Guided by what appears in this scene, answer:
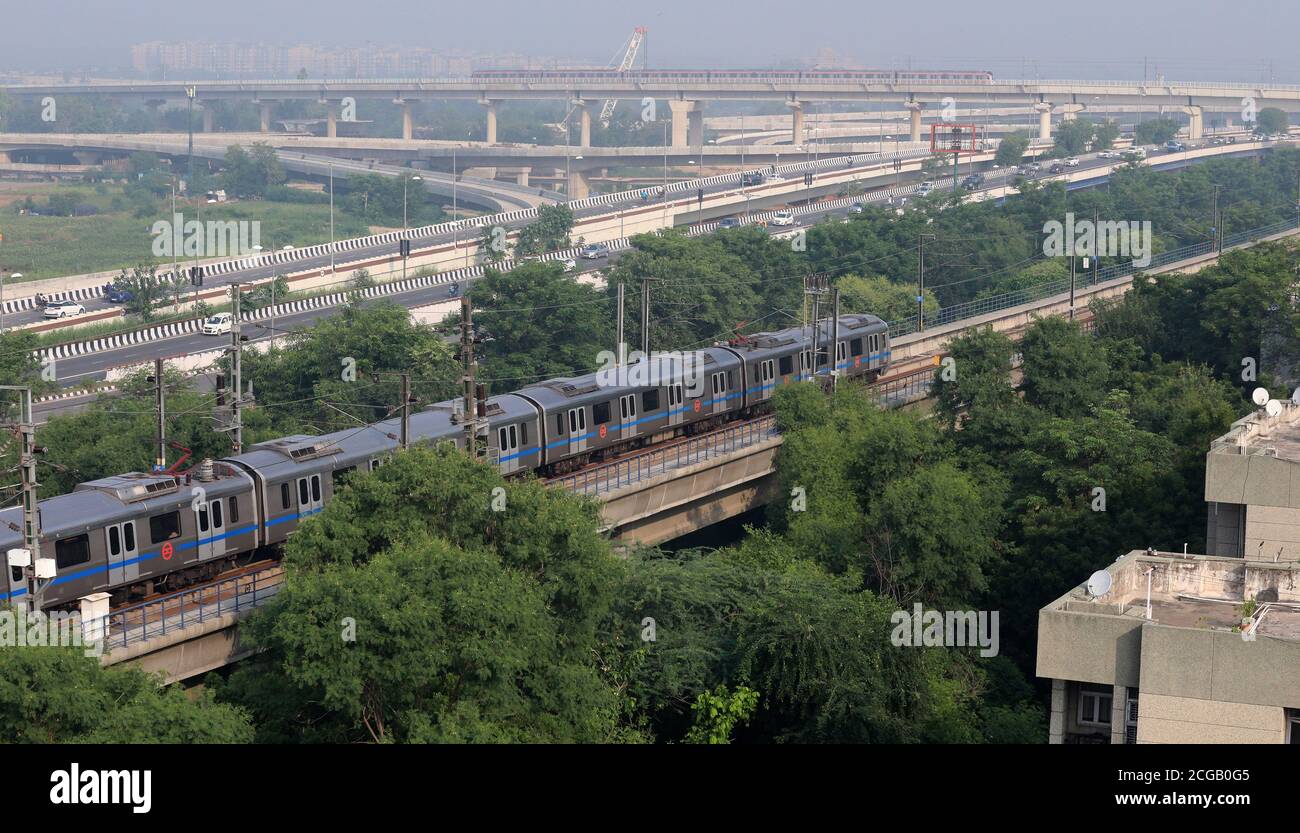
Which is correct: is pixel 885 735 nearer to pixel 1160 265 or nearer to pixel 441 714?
pixel 441 714

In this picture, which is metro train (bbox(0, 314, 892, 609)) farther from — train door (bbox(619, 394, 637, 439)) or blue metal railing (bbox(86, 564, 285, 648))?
blue metal railing (bbox(86, 564, 285, 648))

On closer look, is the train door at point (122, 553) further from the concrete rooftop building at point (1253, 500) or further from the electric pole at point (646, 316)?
the electric pole at point (646, 316)

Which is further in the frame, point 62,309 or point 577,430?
point 62,309

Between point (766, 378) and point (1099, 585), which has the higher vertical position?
point (1099, 585)

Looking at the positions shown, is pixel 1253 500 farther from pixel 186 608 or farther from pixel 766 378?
pixel 766 378

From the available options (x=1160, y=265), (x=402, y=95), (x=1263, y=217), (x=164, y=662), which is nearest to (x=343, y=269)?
(x=1160, y=265)

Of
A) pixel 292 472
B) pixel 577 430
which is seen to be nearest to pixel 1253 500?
pixel 577 430

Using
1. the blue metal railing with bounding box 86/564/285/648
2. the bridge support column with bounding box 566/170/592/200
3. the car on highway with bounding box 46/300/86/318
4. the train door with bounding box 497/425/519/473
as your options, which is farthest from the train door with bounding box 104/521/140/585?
the bridge support column with bounding box 566/170/592/200
